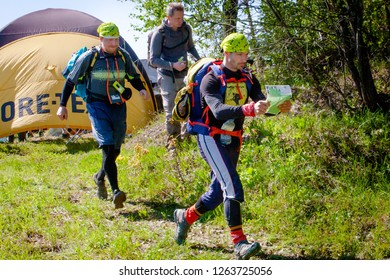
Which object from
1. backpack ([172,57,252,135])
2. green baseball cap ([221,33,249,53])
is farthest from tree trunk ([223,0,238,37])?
green baseball cap ([221,33,249,53])

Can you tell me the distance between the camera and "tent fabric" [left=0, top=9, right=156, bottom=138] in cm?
1265

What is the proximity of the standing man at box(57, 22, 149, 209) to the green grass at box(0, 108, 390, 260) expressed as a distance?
0.68 metres

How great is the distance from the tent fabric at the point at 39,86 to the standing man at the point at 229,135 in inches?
296

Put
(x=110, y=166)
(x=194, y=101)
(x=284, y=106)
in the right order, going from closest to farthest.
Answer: (x=284, y=106)
(x=194, y=101)
(x=110, y=166)

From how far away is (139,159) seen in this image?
26.2 ft

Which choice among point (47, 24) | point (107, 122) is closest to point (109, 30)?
point (107, 122)

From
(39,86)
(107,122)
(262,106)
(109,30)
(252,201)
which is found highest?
(109,30)

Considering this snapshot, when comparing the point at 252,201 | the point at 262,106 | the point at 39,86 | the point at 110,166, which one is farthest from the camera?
the point at 39,86

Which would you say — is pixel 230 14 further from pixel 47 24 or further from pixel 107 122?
pixel 47 24

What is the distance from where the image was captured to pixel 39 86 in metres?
12.8

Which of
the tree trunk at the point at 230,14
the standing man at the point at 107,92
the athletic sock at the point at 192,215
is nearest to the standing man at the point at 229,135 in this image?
the athletic sock at the point at 192,215

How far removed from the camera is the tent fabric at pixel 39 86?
41.5 feet

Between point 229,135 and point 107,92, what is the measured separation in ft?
7.33

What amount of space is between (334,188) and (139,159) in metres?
2.75
